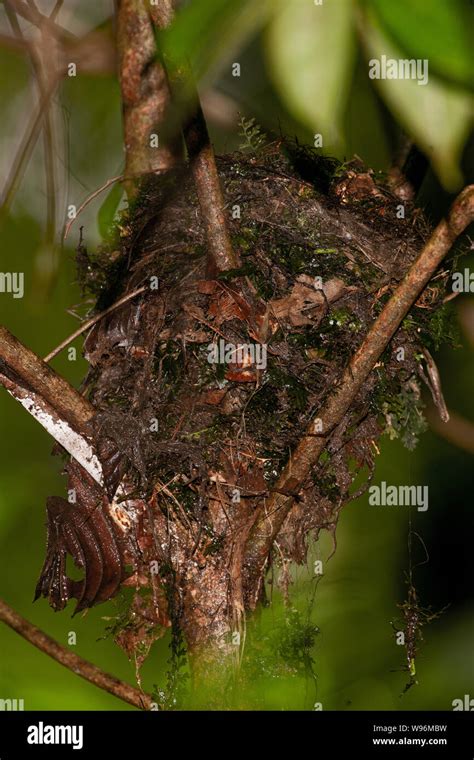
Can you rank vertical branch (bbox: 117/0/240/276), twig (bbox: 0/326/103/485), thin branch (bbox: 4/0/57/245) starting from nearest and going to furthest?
1. twig (bbox: 0/326/103/485)
2. vertical branch (bbox: 117/0/240/276)
3. thin branch (bbox: 4/0/57/245)

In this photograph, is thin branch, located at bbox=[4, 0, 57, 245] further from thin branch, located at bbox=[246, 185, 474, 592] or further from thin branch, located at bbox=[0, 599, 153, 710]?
thin branch, located at bbox=[246, 185, 474, 592]

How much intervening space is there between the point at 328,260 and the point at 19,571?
1.44m

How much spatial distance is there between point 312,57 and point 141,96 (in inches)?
55.4

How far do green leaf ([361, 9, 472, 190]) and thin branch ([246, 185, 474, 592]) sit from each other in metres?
0.55

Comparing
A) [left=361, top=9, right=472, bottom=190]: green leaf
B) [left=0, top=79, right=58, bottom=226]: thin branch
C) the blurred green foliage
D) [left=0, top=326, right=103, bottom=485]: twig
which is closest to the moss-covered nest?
[left=0, top=326, right=103, bottom=485]: twig

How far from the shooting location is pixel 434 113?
51 cm

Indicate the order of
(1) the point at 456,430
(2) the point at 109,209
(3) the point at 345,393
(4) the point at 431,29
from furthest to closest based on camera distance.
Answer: (1) the point at 456,430
(2) the point at 109,209
(3) the point at 345,393
(4) the point at 431,29

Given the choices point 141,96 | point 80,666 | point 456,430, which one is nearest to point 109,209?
point 141,96

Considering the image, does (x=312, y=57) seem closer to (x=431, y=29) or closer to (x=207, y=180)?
(x=431, y=29)

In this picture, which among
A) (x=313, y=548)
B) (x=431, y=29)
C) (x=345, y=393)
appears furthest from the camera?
(x=313, y=548)

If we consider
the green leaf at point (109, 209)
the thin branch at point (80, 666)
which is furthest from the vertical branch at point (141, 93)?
the thin branch at point (80, 666)

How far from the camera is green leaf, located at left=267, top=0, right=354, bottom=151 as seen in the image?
0.44 m

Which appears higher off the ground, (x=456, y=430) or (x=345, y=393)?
(x=456, y=430)

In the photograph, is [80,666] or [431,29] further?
[80,666]
